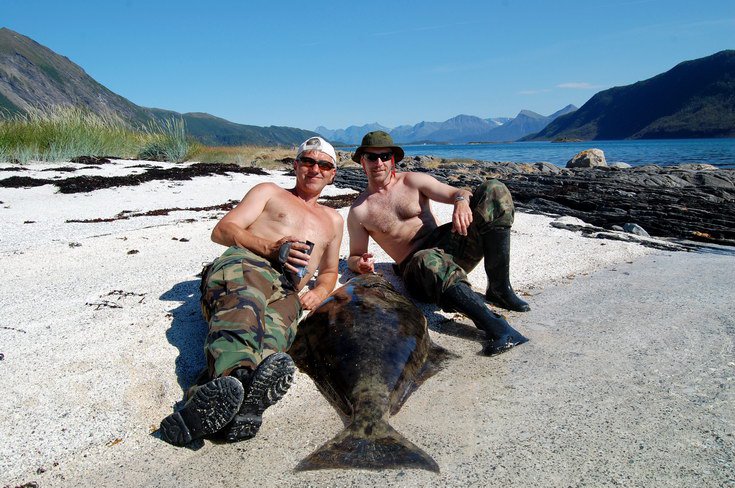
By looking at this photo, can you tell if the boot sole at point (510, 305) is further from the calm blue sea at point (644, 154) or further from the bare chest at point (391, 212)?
the calm blue sea at point (644, 154)

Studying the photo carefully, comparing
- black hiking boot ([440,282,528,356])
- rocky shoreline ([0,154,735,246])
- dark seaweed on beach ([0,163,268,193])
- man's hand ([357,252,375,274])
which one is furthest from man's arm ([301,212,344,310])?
dark seaweed on beach ([0,163,268,193])

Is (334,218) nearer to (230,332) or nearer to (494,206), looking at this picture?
(494,206)

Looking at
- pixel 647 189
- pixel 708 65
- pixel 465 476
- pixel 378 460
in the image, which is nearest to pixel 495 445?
pixel 465 476

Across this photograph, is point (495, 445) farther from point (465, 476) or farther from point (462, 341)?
point (462, 341)

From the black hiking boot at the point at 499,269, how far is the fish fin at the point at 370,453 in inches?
87.5

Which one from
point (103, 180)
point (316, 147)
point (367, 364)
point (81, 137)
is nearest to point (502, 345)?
point (367, 364)

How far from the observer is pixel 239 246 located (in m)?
3.69

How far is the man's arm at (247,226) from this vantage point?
12.0ft

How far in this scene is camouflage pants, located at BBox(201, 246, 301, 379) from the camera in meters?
2.72

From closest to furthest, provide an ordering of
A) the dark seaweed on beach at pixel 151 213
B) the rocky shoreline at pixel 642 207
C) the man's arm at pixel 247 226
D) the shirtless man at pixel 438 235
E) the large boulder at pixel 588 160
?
the man's arm at pixel 247 226
the shirtless man at pixel 438 235
the rocky shoreline at pixel 642 207
the dark seaweed on beach at pixel 151 213
the large boulder at pixel 588 160

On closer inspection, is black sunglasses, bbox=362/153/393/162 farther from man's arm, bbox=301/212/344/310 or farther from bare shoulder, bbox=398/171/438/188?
man's arm, bbox=301/212/344/310

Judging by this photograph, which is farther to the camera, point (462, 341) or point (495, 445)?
point (462, 341)

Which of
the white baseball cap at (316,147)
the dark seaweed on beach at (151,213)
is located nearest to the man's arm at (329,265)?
the white baseball cap at (316,147)

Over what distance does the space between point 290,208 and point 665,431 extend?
286 centimetres
